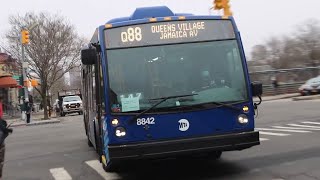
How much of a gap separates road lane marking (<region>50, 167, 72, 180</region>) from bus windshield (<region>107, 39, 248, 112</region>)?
109 inches

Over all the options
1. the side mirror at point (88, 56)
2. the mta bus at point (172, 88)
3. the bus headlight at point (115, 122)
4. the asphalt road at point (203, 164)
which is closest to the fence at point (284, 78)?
the asphalt road at point (203, 164)

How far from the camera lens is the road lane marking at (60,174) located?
9.58m

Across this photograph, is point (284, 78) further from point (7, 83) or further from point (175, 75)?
→ point (175, 75)

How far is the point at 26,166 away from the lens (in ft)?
38.0

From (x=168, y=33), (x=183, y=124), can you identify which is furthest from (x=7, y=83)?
(x=183, y=124)

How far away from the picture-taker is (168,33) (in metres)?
8.00

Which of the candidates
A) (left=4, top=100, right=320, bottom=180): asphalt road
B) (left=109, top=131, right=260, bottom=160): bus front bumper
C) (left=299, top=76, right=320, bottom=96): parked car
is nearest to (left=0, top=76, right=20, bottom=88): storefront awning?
(left=299, top=76, right=320, bottom=96): parked car

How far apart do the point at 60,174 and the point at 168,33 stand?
3.97 m

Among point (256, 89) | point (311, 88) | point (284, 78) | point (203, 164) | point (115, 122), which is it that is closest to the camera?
point (115, 122)

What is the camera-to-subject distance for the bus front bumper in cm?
743

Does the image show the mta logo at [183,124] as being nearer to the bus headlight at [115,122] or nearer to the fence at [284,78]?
the bus headlight at [115,122]

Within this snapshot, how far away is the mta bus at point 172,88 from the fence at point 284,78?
32648mm

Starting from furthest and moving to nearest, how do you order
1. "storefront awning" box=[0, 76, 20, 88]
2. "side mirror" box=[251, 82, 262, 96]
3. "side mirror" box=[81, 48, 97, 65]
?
"storefront awning" box=[0, 76, 20, 88], "side mirror" box=[251, 82, 262, 96], "side mirror" box=[81, 48, 97, 65]

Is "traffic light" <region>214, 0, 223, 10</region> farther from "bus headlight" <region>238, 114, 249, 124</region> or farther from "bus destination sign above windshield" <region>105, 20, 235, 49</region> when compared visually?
"bus headlight" <region>238, 114, 249, 124</region>
